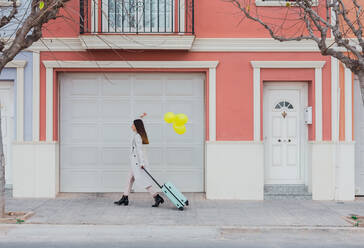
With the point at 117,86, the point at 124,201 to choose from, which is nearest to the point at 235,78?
the point at 117,86

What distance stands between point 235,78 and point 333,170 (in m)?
2.95

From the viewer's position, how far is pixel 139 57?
1085cm

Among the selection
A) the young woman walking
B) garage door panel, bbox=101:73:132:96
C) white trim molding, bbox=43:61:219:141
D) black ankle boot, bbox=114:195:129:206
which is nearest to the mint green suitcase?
the young woman walking

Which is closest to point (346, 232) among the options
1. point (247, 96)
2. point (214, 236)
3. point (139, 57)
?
point (214, 236)

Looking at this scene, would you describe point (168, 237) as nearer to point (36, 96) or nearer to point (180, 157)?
point (180, 157)

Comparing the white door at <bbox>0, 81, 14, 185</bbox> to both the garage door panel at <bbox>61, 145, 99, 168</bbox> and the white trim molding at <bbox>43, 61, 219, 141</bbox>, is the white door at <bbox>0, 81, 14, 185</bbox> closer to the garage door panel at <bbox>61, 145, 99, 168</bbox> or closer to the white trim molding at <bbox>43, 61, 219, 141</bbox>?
the white trim molding at <bbox>43, 61, 219, 141</bbox>

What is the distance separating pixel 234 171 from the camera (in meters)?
10.8

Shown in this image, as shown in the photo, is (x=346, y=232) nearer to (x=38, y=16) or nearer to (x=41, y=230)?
(x=41, y=230)

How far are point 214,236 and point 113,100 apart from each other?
459 centimetres

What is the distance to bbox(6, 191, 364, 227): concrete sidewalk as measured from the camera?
855 cm

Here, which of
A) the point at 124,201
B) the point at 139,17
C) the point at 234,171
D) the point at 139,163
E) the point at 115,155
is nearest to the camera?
the point at 139,163

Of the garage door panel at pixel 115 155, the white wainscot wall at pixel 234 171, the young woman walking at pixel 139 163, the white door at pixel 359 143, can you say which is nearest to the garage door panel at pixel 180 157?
the white wainscot wall at pixel 234 171

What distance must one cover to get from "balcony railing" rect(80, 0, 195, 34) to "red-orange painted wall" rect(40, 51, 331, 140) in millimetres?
554

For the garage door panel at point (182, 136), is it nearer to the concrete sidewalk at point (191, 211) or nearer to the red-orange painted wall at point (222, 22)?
the concrete sidewalk at point (191, 211)
